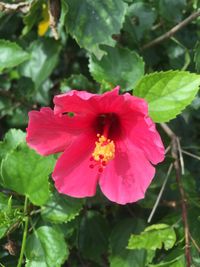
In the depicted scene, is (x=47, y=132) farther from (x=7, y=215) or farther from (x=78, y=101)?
(x=7, y=215)

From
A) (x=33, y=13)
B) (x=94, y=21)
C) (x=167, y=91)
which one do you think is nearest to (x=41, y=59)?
(x=33, y=13)

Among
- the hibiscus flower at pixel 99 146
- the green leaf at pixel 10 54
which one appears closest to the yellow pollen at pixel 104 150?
Result: the hibiscus flower at pixel 99 146

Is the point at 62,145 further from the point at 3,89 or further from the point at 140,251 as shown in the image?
the point at 3,89

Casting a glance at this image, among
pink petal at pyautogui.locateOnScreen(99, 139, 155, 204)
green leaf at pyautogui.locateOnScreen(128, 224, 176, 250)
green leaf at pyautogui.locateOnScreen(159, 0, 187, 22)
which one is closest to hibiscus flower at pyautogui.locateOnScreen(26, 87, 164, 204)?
pink petal at pyautogui.locateOnScreen(99, 139, 155, 204)

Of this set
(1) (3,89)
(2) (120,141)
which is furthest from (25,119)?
(2) (120,141)

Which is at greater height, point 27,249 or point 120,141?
point 120,141

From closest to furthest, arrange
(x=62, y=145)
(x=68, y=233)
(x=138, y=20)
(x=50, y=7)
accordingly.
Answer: (x=62, y=145) → (x=50, y=7) → (x=68, y=233) → (x=138, y=20)
